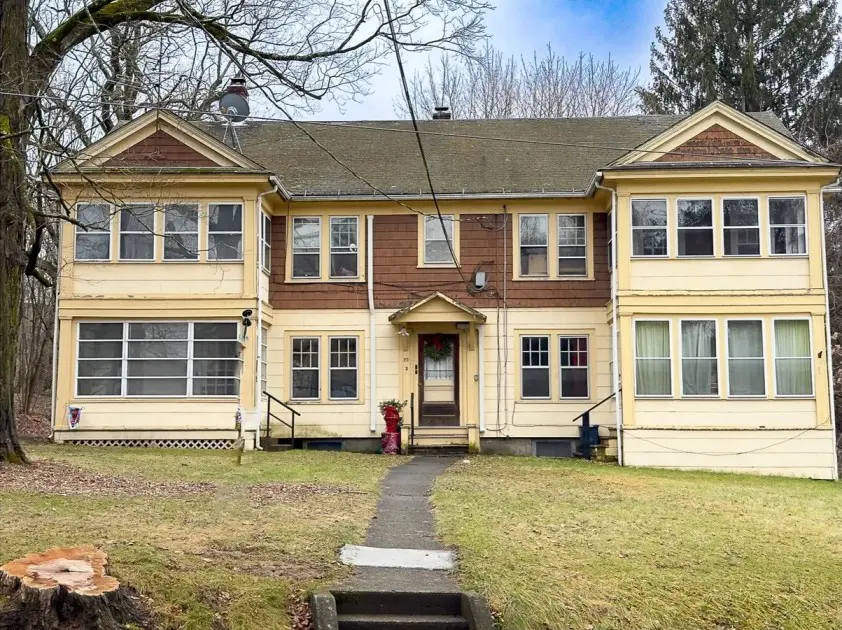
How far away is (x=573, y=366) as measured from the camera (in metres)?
19.3

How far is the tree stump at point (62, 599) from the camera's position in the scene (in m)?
5.10

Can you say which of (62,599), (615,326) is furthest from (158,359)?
(62,599)

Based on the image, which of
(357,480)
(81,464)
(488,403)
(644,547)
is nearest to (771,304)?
(488,403)

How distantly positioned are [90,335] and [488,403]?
840cm

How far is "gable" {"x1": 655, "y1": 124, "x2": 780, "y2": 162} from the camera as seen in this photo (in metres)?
17.7

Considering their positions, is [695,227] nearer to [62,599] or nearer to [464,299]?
[464,299]

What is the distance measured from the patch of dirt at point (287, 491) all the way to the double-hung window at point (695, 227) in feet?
30.8

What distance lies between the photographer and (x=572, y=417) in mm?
19156

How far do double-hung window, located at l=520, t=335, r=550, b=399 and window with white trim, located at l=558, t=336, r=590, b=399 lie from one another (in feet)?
1.02

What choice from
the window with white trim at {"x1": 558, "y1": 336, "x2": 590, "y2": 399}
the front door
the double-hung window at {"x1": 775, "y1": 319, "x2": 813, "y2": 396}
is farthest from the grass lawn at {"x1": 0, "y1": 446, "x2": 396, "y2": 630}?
the double-hung window at {"x1": 775, "y1": 319, "x2": 813, "y2": 396}

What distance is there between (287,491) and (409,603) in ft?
16.6

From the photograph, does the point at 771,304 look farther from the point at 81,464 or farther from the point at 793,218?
the point at 81,464

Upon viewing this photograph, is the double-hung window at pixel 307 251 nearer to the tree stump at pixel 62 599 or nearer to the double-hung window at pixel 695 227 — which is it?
the double-hung window at pixel 695 227

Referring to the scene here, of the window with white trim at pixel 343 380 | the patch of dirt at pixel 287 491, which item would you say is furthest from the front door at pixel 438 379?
the patch of dirt at pixel 287 491
